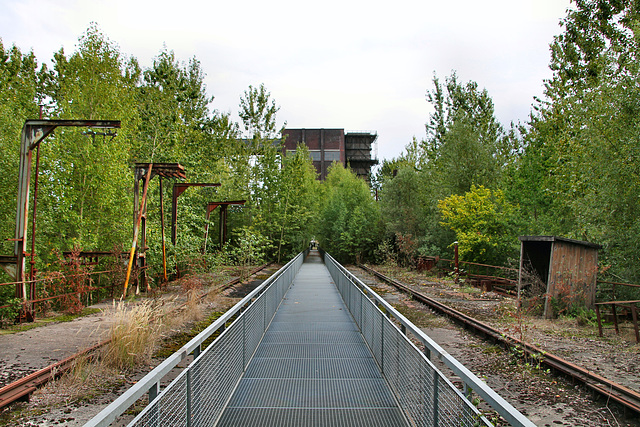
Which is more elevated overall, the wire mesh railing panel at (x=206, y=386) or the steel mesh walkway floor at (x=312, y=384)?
the wire mesh railing panel at (x=206, y=386)

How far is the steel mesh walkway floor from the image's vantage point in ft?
14.4

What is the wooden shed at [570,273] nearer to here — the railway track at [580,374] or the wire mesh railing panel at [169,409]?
the railway track at [580,374]

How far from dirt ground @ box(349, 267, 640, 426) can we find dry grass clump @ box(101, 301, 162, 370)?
476 cm

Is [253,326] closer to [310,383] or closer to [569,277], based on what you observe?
[310,383]

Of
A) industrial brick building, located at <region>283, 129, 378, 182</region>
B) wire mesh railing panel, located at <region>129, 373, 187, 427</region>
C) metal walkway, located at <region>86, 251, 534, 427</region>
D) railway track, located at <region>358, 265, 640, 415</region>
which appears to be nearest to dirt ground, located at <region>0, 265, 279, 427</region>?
metal walkway, located at <region>86, 251, 534, 427</region>

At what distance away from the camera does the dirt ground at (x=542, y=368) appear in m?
5.12

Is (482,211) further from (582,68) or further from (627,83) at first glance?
(627,83)

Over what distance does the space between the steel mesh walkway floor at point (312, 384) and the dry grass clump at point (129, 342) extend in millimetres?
1850

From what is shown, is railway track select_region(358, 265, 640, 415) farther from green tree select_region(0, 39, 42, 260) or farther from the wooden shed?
green tree select_region(0, 39, 42, 260)

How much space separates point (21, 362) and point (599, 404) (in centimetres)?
814

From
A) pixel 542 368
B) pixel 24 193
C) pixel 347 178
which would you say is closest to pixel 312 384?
pixel 542 368

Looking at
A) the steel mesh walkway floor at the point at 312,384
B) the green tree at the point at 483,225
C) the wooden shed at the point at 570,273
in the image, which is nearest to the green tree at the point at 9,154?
the steel mesh walkway floor at the point at 312,384

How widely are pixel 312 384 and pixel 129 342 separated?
3.14 metres

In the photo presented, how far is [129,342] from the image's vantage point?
6.89m
